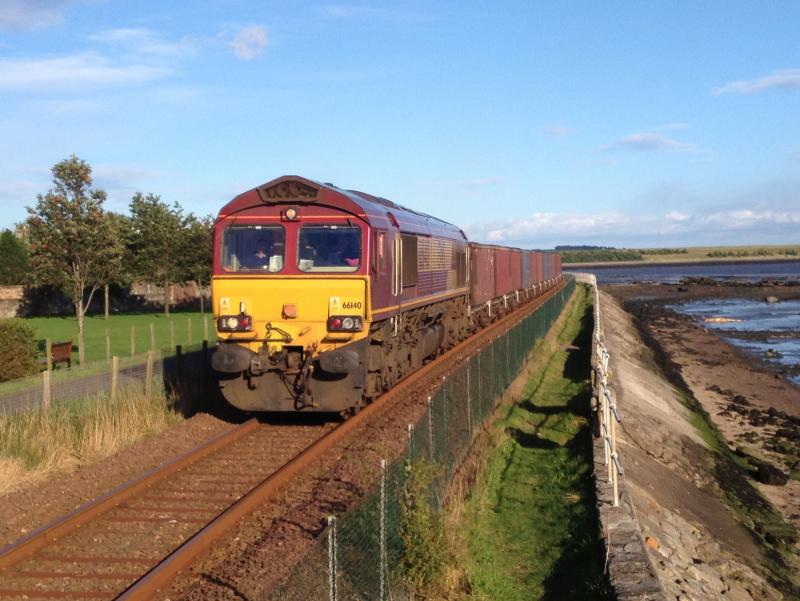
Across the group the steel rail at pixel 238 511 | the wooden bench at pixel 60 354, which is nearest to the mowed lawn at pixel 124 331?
the wooden bench at pixel 60 354

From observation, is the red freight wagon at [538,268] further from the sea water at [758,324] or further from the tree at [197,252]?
the tree at [197,252]

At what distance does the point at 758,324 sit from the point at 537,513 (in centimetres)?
5378

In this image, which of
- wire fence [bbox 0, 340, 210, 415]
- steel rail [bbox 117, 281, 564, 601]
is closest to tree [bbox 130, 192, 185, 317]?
wire fence [bbox 0, 340, 210, 415]

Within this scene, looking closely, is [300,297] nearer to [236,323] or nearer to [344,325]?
[344,325]

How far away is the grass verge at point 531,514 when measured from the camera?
8.74 meters

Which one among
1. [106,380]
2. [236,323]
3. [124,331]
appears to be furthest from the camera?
[124,331]

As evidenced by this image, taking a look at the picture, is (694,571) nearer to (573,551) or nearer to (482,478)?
(573,551)

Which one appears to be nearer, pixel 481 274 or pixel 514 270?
pixel 481 274

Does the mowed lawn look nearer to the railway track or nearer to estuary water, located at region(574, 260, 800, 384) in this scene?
the railway track

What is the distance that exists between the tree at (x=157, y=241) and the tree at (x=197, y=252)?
0.29 meters

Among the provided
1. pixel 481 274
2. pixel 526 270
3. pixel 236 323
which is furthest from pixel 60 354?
pixel 526 270

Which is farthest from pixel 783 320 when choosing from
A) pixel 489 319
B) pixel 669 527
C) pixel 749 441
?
pixel 669 527

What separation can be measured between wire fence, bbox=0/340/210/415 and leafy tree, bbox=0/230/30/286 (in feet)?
114

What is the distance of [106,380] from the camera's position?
20375mm
